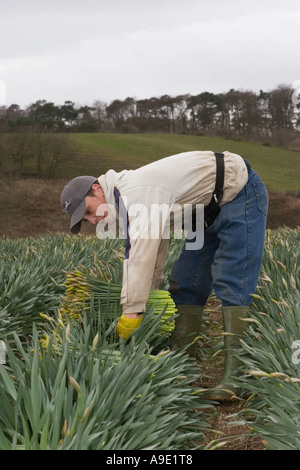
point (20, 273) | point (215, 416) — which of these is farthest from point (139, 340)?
point (20, 273)

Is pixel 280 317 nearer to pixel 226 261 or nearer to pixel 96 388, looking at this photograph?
pixel 226 261

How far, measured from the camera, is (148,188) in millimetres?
3078

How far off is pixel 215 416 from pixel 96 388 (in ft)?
3.21

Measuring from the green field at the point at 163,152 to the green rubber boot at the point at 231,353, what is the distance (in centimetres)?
2473

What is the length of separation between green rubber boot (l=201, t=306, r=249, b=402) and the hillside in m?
15.5

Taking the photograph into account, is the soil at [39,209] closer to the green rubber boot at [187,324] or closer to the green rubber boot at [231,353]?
the green rubber boot at [187,324]

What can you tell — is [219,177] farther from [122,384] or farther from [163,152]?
[163,152]

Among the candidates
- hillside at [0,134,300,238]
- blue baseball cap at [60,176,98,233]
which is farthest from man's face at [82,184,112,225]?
hillside at [0,134,300,238]

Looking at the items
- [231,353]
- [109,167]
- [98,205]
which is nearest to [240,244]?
[231,353]

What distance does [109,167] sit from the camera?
30.0 metres

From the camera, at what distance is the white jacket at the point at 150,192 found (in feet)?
9.83

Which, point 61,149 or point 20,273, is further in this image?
point 61,149

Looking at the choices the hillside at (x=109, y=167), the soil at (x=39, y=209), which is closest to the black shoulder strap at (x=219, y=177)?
the hillside at (x=109, y=167)

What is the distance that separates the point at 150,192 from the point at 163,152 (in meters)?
31.7
